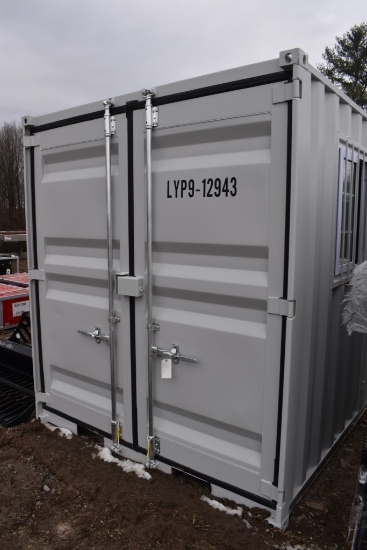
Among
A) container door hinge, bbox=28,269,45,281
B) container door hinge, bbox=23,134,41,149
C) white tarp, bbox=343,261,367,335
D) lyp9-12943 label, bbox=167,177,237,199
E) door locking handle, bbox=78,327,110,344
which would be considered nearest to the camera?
→ white tarp, bbox=343,261,367,335

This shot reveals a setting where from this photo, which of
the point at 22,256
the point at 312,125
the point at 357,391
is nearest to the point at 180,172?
the point at 312,125

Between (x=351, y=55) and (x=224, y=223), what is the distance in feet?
86.8

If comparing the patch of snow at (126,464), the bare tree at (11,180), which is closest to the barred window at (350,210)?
the patch of snow at (126,464)

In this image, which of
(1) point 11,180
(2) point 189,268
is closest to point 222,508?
(2) point 189,268

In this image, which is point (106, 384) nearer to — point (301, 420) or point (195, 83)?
point (301, 420)

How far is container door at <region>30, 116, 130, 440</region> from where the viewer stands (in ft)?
10.0

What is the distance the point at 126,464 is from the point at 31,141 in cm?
259

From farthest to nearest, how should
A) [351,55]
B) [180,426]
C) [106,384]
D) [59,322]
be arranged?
[351,55] < [59,322] < [106,384] < [180,426]

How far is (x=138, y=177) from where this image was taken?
2.83 meters

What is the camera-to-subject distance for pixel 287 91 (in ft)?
7.28

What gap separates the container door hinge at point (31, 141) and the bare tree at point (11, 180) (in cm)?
2603

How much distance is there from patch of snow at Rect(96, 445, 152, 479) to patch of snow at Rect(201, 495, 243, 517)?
1.49ft

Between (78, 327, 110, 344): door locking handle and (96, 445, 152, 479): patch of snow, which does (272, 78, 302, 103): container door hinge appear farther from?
(96, 445, 152, 479): patch of snow

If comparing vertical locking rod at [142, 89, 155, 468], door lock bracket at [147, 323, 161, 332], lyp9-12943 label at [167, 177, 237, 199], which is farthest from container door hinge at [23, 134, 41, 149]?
door lock bracket at [147, 323, 161, 332]
